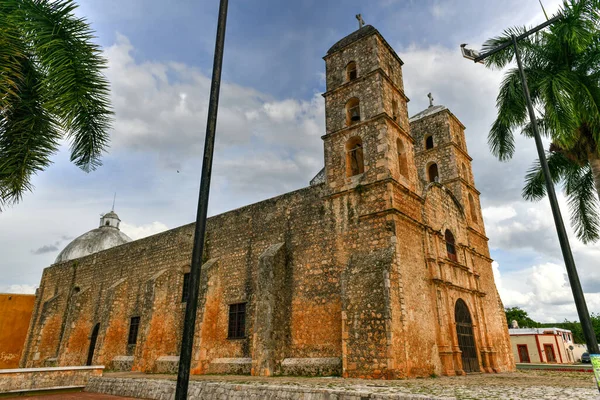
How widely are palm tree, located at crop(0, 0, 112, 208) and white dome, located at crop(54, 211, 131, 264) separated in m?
27.6

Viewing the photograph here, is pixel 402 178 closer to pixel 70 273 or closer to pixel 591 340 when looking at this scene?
pixel 591 340

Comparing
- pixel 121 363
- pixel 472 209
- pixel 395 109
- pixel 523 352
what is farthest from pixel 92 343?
pixel 523 352

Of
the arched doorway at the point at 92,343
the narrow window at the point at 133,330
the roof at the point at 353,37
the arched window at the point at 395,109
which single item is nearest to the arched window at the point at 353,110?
the arched window at the point at 395,109

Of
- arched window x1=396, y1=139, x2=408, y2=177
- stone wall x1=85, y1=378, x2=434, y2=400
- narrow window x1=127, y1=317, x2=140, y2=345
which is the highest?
arched window x1=396, y1=139, x2=408, y2=177

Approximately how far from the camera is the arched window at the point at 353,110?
1427 centimetres

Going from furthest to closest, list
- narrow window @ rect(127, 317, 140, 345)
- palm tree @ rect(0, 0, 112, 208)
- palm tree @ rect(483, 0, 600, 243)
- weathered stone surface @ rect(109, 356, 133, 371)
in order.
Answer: narrow window @ rect(127, 317, 140, 345)
weathered stone surface @ rect(109, 356, 133, 371)
palm tree @ rect(483, 0, 600, 243)
palm tree @ rect(0, 0, 112, 208)

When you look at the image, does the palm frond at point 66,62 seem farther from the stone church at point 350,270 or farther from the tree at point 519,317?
the tree at point 519,317

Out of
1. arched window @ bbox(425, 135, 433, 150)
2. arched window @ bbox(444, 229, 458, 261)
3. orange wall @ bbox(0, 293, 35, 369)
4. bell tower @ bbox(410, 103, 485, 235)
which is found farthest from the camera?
orange wall @ bbox(0, 293, 35, 369)

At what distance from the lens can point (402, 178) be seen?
12.9m

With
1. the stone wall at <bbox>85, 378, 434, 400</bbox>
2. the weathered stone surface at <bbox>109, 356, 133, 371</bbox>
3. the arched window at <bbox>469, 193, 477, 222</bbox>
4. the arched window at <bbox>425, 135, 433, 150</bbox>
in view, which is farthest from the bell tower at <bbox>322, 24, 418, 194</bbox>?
the weathered stone surface at <bbox>109, 356, 133, 371</bbox>

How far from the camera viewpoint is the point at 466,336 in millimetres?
13648

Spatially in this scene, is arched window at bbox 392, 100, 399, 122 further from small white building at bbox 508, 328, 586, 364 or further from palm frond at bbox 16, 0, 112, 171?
small white building at bbox 508, 328, 586, 364

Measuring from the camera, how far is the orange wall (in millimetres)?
23562

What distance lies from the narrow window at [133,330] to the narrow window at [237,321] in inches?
246
